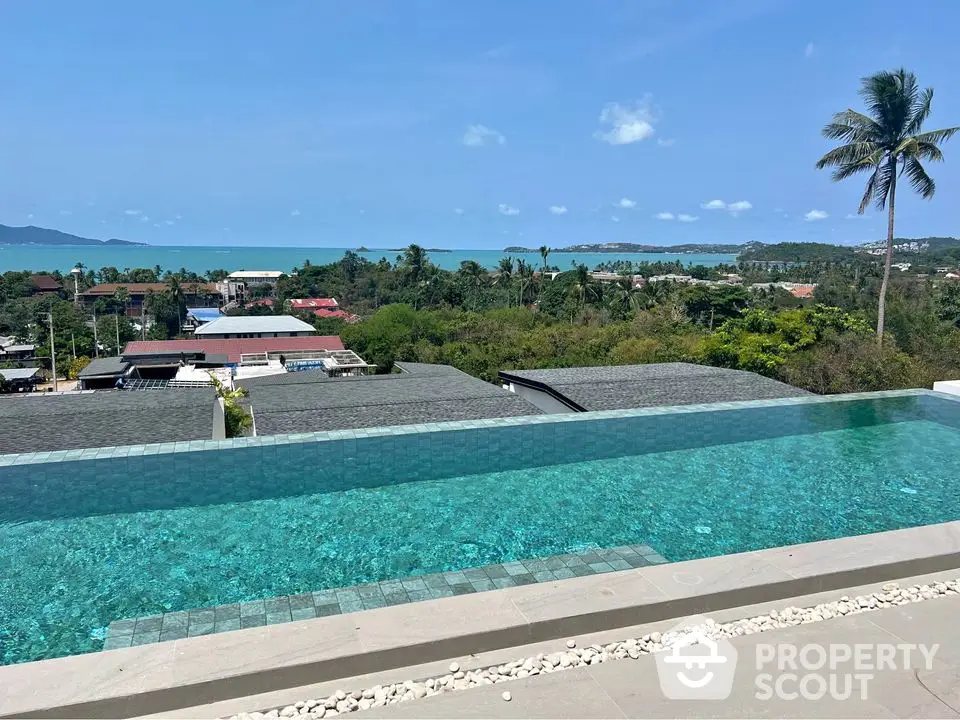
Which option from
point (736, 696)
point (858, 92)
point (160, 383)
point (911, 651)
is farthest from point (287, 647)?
point (160, 383)

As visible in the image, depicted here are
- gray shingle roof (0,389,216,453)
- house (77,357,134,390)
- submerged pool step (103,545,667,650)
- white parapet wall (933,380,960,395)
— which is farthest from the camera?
house (77,357,134,390)

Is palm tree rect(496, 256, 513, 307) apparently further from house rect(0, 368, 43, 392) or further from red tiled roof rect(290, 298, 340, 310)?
house rect(0, 368, 43, 392)

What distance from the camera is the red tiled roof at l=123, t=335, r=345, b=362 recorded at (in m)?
34.0

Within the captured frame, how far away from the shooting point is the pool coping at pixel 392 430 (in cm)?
727

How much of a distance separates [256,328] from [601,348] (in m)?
22.5

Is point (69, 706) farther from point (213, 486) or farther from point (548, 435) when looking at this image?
point (548, 435)

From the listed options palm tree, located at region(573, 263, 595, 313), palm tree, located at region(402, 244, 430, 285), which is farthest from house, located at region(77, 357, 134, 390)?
palm tree, located at region(402, 244, 430, 285)

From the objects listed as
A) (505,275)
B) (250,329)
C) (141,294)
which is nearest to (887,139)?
(250,329)

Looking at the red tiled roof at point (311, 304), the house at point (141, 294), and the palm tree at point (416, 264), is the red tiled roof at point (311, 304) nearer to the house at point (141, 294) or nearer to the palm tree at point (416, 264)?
the palm tree at point (416, 264)

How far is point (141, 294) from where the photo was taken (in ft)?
234

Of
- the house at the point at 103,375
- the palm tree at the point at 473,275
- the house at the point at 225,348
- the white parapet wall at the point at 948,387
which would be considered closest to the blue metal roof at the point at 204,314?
the palm tree at the point at 473,275

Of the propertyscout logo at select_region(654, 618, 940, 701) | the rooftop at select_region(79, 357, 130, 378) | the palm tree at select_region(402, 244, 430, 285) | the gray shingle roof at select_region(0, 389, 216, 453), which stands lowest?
the rooftop at select_region(79, 357, 130, 378)

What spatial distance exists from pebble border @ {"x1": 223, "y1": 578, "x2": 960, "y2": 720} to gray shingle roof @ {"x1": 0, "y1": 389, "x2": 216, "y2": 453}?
19.6 feet

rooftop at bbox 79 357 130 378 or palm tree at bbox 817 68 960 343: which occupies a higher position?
A: palm tree at bbox 817 68 960 343
